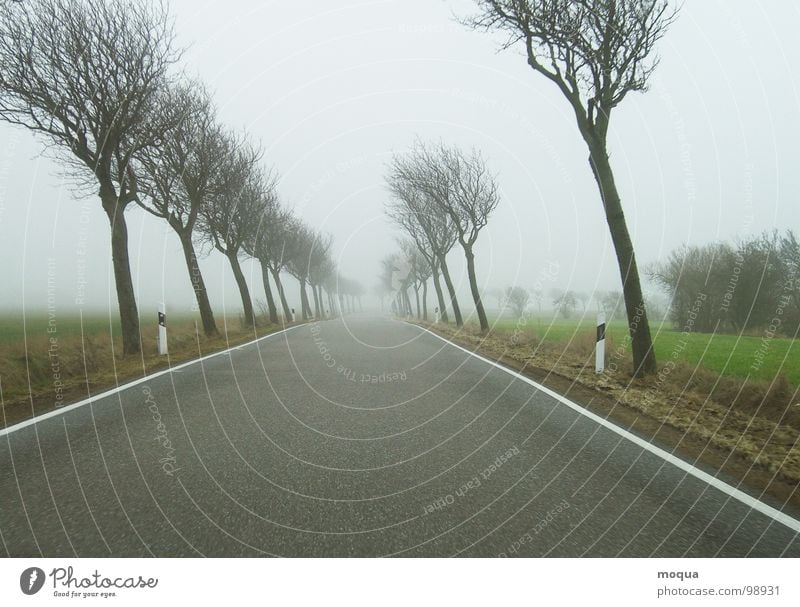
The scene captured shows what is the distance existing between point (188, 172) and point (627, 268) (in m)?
16.5

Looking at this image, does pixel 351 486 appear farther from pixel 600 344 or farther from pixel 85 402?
pixel 600 344

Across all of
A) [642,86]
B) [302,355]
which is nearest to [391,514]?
[302,355]

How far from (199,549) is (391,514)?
1.04 m

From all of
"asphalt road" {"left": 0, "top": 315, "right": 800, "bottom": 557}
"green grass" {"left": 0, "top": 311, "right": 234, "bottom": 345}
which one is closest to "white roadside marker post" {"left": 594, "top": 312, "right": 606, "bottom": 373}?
"asphalt road" {"left": 0, "top": 315, "right": 800, "bottom": 557}

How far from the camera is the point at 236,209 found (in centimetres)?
2219

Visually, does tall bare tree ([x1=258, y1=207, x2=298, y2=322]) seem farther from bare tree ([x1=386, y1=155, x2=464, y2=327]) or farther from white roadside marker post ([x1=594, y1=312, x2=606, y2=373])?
white roadside marker post ([x1=594, y1=312, x2=606, y2=373])

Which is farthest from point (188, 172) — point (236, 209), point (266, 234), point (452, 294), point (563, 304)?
point (563, 304)

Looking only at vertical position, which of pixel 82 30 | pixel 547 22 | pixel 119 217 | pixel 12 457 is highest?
pixel 82 30

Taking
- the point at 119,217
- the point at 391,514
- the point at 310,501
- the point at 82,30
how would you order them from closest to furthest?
the point at 391,514 → the point at 310,501 → the point at 82,30 → the point at 119,217

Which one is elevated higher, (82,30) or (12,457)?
(82,30)

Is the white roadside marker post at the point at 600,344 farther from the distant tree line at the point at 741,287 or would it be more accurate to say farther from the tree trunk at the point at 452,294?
Result: the tree trunk at the point at 452,294

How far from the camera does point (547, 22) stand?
869cm
